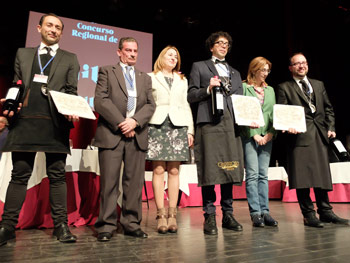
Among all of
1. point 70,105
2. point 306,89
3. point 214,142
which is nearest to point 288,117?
point 306,89

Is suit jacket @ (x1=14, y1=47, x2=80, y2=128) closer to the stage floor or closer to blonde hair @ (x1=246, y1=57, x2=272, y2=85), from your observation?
the stage floor

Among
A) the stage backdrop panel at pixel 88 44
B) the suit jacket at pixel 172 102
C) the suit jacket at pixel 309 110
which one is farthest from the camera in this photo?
the stage backdrop panel at pixel 88 44

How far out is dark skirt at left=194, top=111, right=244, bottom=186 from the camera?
2223 mm

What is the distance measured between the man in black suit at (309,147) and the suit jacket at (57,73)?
1.82 meters

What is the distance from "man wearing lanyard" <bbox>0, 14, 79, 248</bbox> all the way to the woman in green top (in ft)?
4.78

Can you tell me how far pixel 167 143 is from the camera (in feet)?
7.52

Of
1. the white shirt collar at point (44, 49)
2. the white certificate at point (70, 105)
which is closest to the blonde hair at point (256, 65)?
the white certificate at point (70, 105)

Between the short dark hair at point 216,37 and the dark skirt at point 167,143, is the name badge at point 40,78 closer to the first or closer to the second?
the dark skirt at point 167,143

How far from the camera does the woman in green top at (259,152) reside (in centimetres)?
247

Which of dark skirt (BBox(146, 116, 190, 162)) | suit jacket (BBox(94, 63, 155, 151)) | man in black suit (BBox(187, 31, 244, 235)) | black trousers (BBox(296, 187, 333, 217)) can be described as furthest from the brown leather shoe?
black trousers (BBox(296, 187, 333, 217))

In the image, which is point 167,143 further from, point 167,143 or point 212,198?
point 212,198

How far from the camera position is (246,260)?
1.46 m

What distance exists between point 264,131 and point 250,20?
17.0 feet

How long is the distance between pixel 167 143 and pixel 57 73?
0.96m
